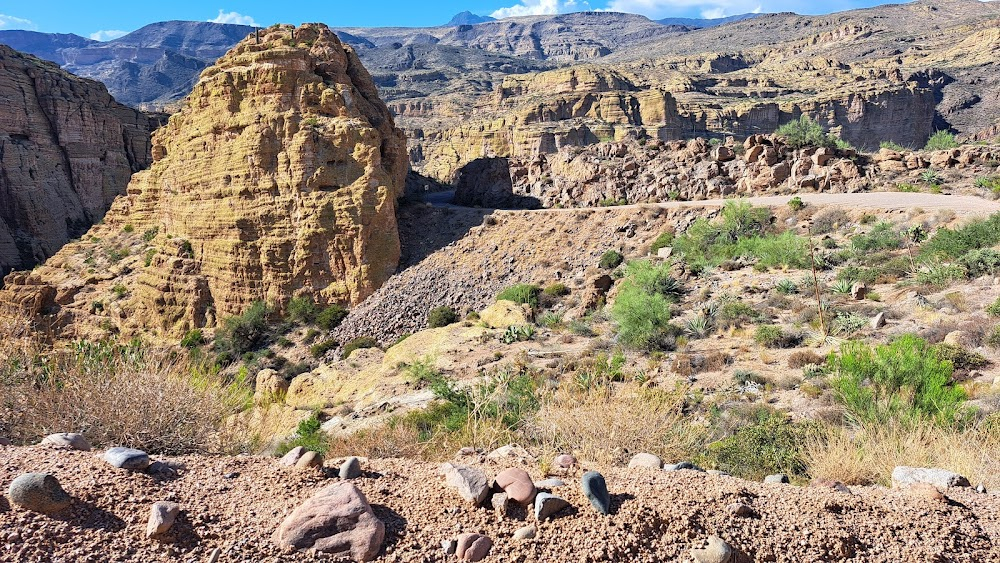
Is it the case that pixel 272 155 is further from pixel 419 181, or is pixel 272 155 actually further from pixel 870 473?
pixel 870 473

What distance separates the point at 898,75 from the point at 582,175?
69.6 meters

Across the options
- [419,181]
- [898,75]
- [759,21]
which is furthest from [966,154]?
Answer: [759,21]

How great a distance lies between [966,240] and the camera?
12.5 meters

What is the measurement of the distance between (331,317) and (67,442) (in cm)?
1767

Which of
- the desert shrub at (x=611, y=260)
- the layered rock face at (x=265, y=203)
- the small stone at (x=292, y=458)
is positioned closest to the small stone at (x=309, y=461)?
the small stone at (x=292, y=458)

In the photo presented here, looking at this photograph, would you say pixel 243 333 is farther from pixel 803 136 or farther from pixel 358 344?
pixel 803 136

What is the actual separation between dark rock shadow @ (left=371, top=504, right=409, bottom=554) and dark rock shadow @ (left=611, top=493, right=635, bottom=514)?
1.17 meters

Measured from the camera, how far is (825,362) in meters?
8.71

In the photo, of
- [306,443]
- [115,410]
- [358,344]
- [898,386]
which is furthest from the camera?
[358,344]

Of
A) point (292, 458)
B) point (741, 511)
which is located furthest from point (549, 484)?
point (292, 458)

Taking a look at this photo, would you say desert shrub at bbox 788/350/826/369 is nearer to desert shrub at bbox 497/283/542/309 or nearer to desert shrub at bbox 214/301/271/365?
desert shrub at bbox 497/283/542/309

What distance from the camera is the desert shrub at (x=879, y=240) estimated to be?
1430cm

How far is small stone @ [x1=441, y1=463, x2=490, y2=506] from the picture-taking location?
312 centimetres

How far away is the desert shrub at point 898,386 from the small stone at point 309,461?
17.8ft
